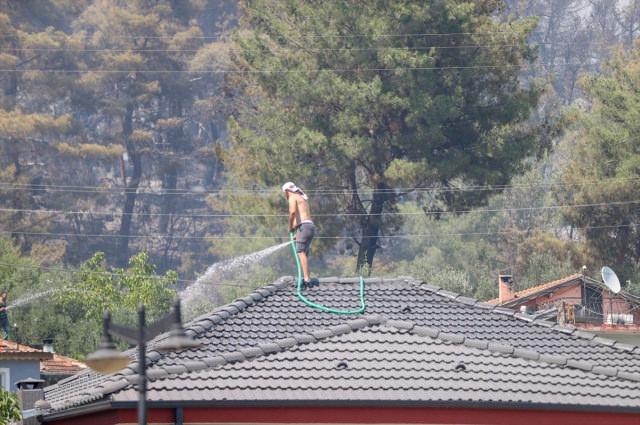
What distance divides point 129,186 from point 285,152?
39096 mm

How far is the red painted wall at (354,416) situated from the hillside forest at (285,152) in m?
34.1

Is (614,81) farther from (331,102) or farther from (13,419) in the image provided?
(13,419)

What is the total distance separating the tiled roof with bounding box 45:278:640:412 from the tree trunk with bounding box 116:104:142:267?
74.3 m

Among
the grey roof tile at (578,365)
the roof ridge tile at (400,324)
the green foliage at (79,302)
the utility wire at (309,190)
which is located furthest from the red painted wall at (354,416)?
the utility wire at (309,190)

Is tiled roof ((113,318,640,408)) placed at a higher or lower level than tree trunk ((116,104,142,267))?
lower

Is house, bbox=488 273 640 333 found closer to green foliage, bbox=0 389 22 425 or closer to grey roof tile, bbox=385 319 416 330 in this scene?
grey roof tile, bbox=385 319 416 330

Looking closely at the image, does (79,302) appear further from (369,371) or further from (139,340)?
(139,340)

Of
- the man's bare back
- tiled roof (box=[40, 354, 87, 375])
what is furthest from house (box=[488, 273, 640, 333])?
the man's bare back

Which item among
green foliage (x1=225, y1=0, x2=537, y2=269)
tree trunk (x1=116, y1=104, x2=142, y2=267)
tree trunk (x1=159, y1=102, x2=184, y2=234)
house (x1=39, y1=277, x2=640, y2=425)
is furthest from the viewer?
tree trunk (x1=159, y1=102, x2=184, y2=234)

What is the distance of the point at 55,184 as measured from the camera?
92.9 metres

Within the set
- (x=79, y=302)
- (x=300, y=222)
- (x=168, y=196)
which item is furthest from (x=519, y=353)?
(x=168, y=196)

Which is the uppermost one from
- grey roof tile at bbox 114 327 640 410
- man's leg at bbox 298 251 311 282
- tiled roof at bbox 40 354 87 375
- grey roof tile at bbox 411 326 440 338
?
man's leg at bbox 298 251 311 282

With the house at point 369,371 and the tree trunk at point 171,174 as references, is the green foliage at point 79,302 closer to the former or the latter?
the house at point 369,371

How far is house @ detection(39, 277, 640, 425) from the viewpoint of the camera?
18.8m
